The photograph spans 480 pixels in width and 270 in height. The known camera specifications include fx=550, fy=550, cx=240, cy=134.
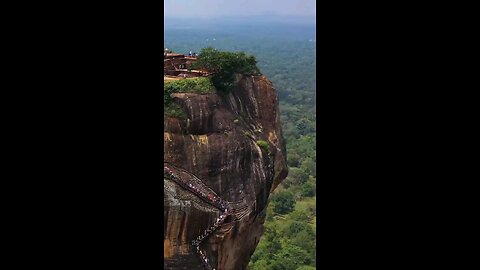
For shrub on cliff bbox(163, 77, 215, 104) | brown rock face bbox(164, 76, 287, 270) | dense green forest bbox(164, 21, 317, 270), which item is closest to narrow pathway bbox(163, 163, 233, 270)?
brown rock face bbox(164, 76, 287, 270)

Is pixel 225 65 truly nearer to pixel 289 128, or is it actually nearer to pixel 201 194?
pixel 201 194

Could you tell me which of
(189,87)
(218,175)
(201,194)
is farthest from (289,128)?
(201,194)

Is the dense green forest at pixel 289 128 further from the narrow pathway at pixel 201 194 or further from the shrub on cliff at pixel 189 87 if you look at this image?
the narrow pathway at pixel 201 194

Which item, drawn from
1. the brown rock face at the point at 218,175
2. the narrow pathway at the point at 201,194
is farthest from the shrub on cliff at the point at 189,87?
the narrow pathway at the point at 201,194
